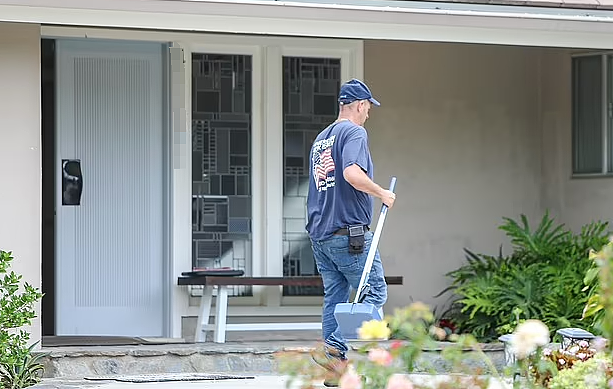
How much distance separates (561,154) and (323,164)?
4243 millimetres

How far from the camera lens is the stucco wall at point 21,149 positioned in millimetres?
7762

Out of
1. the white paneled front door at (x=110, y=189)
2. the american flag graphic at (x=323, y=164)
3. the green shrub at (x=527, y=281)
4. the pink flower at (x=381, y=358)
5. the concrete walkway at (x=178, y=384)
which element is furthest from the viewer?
the white paneled front door at (x=110, y=189)

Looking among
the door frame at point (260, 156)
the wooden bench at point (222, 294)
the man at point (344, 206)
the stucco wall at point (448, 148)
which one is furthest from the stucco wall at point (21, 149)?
the stucco wall at point (448, 148)

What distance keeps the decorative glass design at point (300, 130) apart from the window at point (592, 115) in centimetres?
227

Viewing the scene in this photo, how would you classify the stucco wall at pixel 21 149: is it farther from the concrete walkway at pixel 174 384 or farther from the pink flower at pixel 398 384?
the pink flower at pixel 398 384

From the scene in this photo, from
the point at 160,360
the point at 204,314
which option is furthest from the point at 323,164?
the point at 204,314

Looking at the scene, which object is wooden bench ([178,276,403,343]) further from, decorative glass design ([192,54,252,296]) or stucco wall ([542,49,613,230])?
stucco wall ([542,49,613,230])

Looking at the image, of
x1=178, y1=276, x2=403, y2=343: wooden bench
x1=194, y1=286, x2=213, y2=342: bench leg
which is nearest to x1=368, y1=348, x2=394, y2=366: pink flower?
x1=178, y1=276, x2=403, y2=343: wooden bench

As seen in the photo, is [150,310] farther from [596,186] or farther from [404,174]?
[596,186]

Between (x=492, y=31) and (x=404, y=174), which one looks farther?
(x=404, y=174)

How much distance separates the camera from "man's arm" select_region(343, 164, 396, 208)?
6.56 m

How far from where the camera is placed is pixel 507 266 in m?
9.79

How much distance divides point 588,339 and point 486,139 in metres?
4.08

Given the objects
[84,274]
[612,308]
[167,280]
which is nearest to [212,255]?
[167,280]
